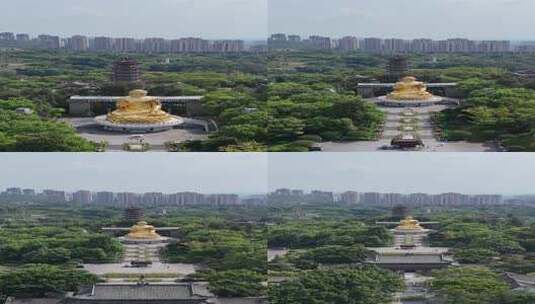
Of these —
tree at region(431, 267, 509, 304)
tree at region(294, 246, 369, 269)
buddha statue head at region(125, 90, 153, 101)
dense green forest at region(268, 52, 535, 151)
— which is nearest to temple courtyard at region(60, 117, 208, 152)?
buddha statue head at region(125, 90, 153, 101)

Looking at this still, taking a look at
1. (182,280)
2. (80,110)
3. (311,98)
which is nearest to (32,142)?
(80,110)

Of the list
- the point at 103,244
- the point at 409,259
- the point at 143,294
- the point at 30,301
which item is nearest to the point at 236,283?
the point at 143,294

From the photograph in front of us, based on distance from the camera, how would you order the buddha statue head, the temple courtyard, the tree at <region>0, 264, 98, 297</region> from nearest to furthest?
the temple courtyard < the buddha statue head < the tree at <region>0, 264, 98, 297</region>

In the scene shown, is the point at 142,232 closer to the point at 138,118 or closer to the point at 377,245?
the point at 138,118

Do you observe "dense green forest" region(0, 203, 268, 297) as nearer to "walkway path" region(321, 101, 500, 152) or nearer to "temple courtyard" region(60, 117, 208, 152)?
"temple courtyard" region(60, 117, 208, 152)

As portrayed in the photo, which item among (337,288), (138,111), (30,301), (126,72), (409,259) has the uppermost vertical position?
(126,72)

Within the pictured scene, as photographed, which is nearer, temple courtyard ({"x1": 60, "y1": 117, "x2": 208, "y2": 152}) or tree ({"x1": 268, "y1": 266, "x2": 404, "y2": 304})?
temple courtyard ({"x1": 60, "y1": 117, "x2": 208, "y2": 152})
